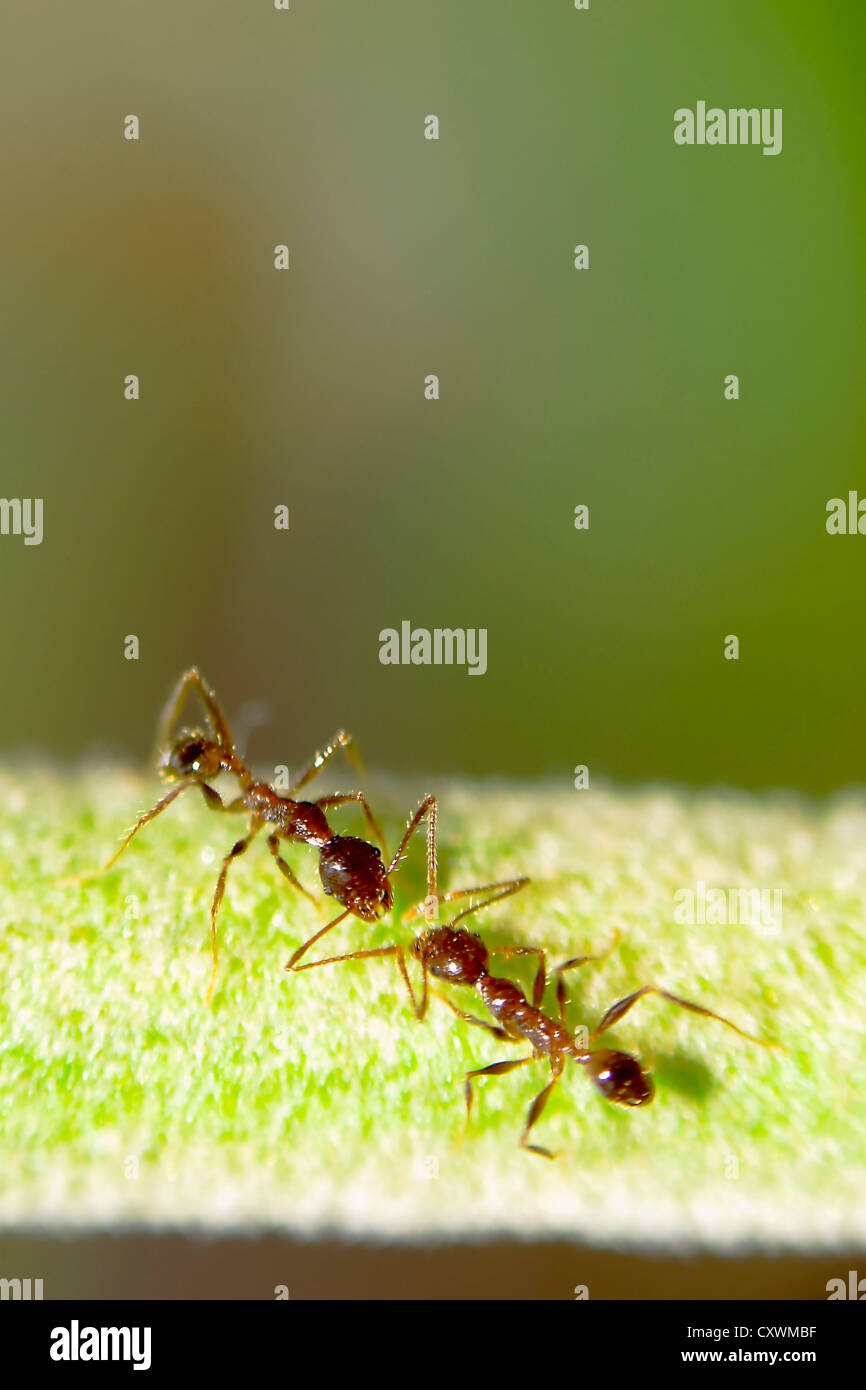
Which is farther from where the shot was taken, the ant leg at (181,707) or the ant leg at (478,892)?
the ant leg at (181,707)

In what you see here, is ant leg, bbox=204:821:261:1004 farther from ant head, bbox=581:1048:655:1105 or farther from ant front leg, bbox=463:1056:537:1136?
ant head, bbox=581:1048:655:1105

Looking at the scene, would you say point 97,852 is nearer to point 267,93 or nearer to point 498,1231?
point 498,1231

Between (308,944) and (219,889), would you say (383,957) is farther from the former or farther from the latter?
(219,889)

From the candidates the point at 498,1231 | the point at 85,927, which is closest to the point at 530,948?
the point at 498,1231

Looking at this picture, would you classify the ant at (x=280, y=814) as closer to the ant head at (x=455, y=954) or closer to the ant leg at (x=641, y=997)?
the ant head at (x=455, y=954)

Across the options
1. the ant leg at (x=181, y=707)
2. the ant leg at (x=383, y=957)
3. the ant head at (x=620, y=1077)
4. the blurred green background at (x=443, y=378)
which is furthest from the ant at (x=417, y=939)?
the ant leg at (x=181, y=707)

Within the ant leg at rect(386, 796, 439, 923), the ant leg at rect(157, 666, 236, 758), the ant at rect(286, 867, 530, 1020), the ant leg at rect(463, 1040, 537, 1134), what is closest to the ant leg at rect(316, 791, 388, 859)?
the ant leg at rect(386, 796, 439, 923)

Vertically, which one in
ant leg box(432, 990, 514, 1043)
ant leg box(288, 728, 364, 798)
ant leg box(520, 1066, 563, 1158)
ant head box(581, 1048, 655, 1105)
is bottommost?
ant leg box(520, 1066, 563, 1158)
